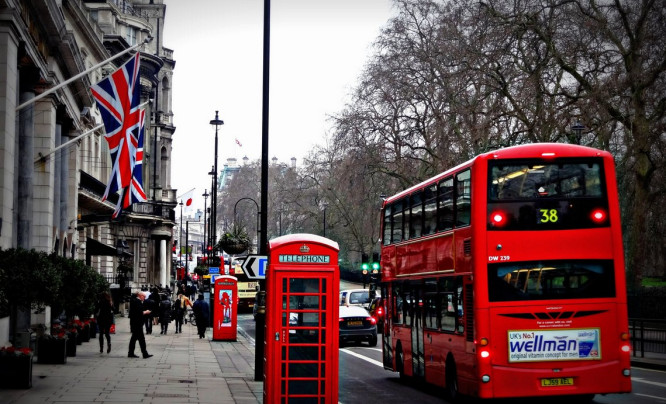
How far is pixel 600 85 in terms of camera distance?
37.3 m

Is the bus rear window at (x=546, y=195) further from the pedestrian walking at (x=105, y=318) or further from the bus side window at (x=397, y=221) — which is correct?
the pedestrian walking at (x=105, y=318)

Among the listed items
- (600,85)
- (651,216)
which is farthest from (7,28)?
(651,216)

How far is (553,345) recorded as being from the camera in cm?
1593

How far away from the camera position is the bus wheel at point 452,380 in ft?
58.4

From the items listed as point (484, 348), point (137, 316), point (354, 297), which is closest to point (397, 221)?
point (484, 348)

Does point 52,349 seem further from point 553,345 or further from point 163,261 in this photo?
point 163,261

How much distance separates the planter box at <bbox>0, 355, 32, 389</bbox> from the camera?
715 inches

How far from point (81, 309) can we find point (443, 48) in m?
22.8

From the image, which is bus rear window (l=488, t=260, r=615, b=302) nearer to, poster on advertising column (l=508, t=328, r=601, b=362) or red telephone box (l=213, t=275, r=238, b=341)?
poster on advertising column (l=508, t=328, r=601, b=362)

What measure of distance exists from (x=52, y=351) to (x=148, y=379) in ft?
14.9

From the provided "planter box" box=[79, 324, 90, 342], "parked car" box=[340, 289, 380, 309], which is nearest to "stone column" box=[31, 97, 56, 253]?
"planter box" box=[79, 324, 90, 342]

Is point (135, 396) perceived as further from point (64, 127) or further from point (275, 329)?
point (64, 127)

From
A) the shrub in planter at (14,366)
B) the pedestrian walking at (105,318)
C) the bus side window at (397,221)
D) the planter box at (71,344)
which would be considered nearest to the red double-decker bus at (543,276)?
the bus side window at (397,221)

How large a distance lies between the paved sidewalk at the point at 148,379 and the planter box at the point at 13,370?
0.27 m
